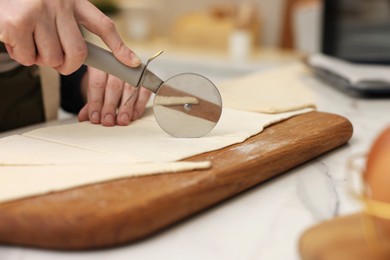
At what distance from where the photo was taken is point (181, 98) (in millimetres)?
762

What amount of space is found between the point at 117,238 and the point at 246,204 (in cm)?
16

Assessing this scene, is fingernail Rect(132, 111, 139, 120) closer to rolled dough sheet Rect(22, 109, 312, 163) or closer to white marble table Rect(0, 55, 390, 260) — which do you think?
rolled dough sheet Rect(22, 109, 312, 163)

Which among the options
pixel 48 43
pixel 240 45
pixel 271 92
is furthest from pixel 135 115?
pixel 240 45

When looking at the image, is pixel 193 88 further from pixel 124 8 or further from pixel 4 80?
pixel 124 8

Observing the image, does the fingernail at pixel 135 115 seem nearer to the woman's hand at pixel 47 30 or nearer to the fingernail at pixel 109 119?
the fingernail at pixel 109 119

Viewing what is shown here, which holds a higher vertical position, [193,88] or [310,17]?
[193,88]

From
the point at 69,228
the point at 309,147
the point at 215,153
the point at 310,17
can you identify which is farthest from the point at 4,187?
the point at 310,17

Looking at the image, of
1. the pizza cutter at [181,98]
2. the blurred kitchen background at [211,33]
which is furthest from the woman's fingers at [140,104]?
the blurred kitchen background at [211,33]

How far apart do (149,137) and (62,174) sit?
0.61ft

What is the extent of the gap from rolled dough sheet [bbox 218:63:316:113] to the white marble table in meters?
0.18

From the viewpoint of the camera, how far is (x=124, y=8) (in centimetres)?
278

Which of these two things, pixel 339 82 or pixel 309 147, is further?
pixel 339 82

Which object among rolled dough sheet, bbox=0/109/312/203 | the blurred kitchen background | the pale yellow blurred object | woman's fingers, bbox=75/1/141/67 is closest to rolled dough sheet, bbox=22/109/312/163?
rolled dough sheet, bbox=0/109/312/203

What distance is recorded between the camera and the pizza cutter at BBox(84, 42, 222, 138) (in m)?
0.75
